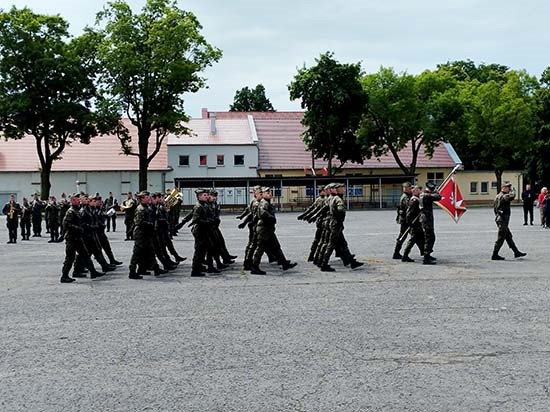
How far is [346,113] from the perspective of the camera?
188ft

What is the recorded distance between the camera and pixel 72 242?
14.5 metres

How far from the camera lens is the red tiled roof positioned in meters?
65.2

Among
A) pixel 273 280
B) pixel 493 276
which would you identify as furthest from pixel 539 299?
pixel 273 280

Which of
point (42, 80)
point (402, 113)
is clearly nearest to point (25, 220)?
point (42, 80)

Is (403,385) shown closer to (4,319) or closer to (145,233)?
(4,319)

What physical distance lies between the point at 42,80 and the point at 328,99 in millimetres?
21459

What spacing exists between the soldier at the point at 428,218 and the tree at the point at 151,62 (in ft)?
120

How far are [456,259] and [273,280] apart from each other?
5.37 m

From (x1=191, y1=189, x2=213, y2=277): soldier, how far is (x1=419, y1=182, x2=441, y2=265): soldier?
4.91 meters

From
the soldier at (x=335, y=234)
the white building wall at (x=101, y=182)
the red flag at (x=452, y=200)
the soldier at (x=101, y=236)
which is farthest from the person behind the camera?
the white building wall at (x=101, y=182)

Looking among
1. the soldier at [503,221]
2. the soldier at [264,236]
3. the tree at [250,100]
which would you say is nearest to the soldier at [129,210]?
the soldier at [264,236]

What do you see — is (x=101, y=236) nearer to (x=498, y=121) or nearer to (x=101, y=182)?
(x=101, y=182)

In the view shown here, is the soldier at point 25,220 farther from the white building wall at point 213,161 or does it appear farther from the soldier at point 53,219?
the white building wall at point 213,161

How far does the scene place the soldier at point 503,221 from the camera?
55.4 feet
